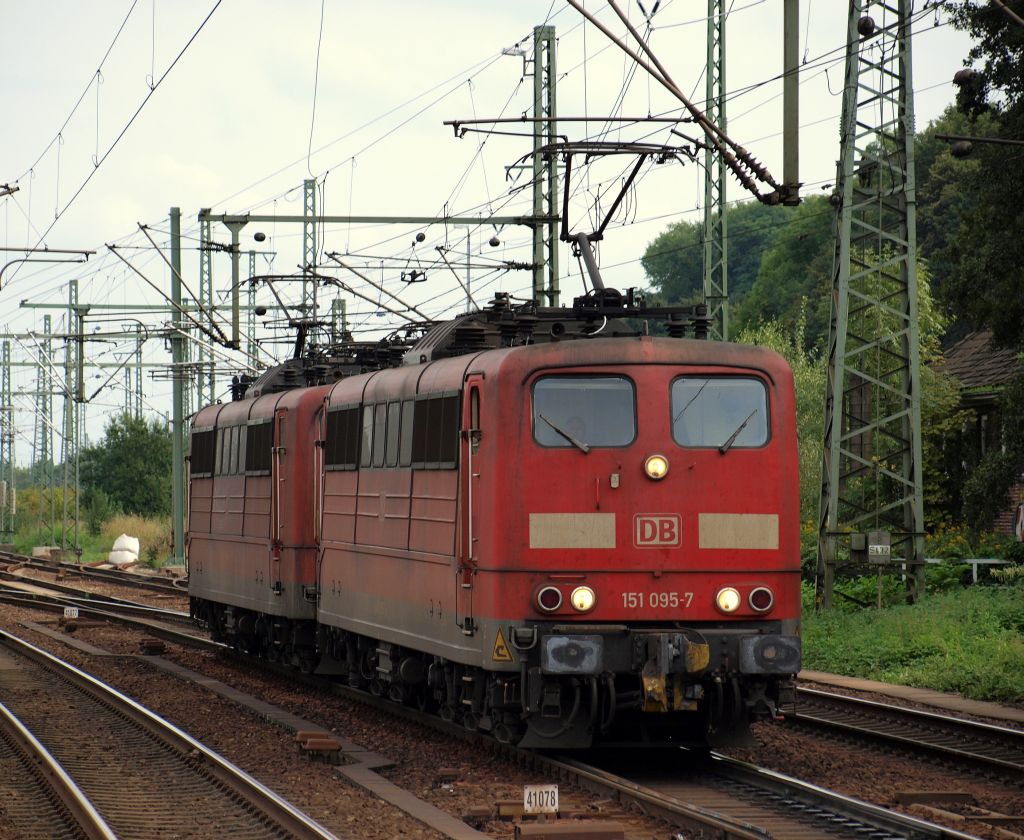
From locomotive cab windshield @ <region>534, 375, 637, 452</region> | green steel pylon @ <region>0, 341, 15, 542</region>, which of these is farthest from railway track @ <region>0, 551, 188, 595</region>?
locomotive cab windshield @ <region>534, 375, 637, 452</region>

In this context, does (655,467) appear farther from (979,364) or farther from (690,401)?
(979,364)

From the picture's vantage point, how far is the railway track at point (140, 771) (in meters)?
10.9

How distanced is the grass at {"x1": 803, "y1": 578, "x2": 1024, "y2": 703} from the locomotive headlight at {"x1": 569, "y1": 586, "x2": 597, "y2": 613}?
22.2 feet

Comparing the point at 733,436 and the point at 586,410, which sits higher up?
the point at 586,410

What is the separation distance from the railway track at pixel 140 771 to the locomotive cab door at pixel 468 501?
6.92 ft

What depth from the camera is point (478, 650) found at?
1256 centimetres

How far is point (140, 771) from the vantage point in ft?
43.3

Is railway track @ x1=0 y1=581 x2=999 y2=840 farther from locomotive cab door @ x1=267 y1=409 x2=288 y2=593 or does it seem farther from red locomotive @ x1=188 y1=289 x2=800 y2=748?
locomotive cab door @ x1=267 y1=409 x2=288 y2=593

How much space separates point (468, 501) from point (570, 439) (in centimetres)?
106

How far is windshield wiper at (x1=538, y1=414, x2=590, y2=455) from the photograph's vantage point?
12352 mm

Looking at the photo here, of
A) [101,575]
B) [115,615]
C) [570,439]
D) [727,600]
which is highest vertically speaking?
[570,439]

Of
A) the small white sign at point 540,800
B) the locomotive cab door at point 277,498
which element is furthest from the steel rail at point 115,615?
the small white sign at point 540,800

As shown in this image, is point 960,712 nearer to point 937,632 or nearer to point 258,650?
point 937,632

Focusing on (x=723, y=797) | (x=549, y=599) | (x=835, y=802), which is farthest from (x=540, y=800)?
(x=549, y=599)
